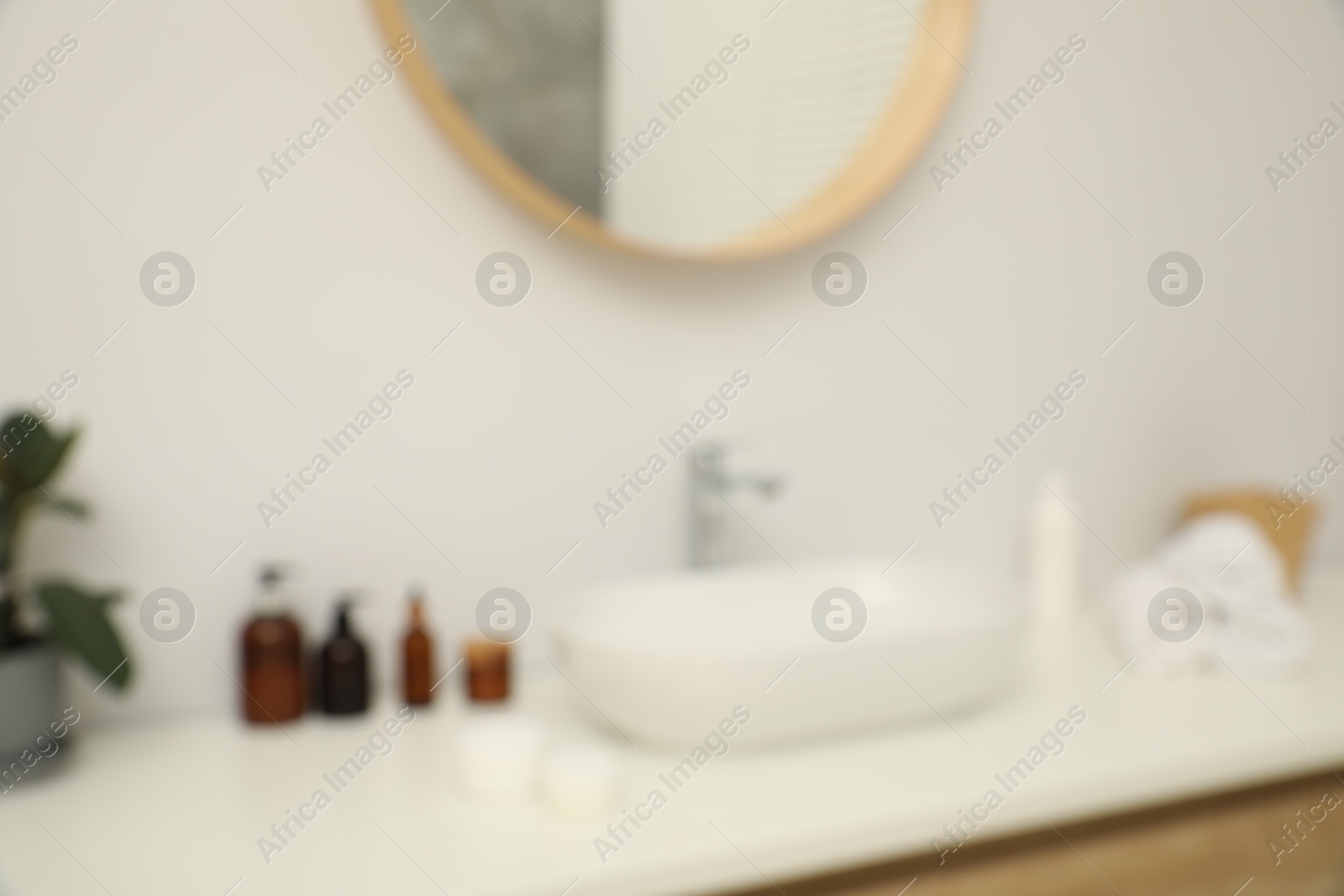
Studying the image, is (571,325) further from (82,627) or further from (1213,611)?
(1213,611)

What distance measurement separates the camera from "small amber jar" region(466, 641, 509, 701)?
1.13 meters

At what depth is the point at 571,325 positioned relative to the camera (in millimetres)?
1253

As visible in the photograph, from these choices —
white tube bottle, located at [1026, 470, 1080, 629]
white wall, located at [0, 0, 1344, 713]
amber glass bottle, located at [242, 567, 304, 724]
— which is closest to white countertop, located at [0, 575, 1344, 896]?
amber glass bottle, located at [242, 567, 304, 724]

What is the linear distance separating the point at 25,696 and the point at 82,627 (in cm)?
7

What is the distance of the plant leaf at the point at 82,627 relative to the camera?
0.89m

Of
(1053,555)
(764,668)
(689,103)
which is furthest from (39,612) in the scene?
(1053,555)

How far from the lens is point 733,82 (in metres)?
1.33

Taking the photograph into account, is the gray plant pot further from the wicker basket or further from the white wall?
the wicker basket

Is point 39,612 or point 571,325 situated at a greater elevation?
point 39,612

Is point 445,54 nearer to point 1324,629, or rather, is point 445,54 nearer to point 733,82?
point 733,82

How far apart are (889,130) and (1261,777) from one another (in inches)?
35.2

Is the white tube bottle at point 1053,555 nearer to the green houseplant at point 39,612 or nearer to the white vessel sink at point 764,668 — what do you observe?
the white vessel sink at point 764,668

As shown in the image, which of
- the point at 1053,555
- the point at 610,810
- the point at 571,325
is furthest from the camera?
the point at 1053,555

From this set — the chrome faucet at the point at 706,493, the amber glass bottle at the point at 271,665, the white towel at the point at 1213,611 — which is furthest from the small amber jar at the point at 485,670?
the white towel at the point at 1213,611
